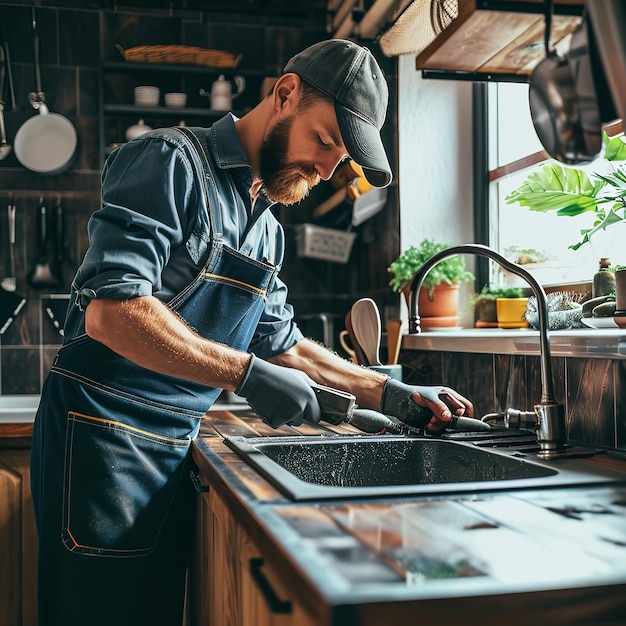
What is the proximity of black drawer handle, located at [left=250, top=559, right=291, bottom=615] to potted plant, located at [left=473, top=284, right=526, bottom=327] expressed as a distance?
4.96ft

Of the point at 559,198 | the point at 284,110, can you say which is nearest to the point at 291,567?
the point at 284,110

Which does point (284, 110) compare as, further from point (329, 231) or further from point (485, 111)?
point (329, 231)

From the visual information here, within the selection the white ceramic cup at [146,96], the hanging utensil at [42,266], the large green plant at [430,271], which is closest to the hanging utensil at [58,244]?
the hanging utensil at [42,266]

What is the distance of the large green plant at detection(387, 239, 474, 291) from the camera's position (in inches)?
89.2

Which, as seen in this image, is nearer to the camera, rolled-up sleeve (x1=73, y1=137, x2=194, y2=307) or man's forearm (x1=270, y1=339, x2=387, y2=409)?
rolled-up sleeve (x1=73, y1=137, x2=194, y2=307)

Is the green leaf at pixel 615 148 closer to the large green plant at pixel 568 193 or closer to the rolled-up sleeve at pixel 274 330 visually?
the large green plant at pixel 568 193

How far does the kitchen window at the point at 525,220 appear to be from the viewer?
203 centimetres

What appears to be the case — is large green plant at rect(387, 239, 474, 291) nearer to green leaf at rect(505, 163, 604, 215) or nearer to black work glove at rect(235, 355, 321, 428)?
green leaf at rect(505, 163, 604, 215)

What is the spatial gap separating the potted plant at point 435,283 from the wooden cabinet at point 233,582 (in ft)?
3.64

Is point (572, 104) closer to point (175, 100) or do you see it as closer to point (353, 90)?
point (353, 90)

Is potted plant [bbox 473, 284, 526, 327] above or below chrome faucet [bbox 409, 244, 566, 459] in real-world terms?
above

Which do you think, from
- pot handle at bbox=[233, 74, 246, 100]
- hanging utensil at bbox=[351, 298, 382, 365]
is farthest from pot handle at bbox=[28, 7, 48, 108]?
hanging utensil at bbox=[351, 298, 382, 365]

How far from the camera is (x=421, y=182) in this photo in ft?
8.40

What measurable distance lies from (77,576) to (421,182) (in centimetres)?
169
